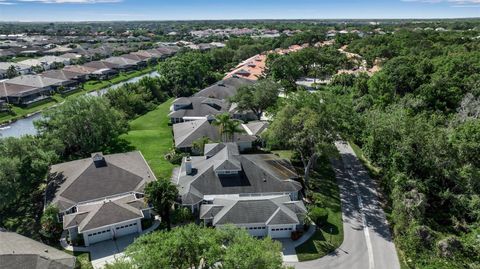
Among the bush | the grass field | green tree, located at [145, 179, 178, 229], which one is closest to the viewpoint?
green tree, located at [145, 179, 178, 229]

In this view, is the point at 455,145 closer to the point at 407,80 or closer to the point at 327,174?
the point at 327,174

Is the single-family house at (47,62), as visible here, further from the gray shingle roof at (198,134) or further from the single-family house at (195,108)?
the gray shingle roof at (198,134)

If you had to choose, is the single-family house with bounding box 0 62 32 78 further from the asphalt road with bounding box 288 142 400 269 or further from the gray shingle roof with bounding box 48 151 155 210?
the asphalt road with bounding box 288 142 400 269

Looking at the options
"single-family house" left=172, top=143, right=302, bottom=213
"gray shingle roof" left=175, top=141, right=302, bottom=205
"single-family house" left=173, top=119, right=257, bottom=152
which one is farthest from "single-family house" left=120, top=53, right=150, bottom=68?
"gray shingle roof" left=175, top=141, right=302, bottom=205

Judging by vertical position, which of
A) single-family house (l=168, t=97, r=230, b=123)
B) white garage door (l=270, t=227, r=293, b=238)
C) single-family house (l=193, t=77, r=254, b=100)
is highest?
single-family house (l=193, t=77, r=254, b=100)

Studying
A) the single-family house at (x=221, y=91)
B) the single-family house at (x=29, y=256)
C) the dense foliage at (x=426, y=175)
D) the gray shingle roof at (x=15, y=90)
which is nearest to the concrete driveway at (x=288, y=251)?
the dense foliage at (x=426, y=175)

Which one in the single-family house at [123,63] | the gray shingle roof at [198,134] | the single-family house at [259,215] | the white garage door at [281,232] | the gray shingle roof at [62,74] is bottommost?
the white garage door at [281,232]

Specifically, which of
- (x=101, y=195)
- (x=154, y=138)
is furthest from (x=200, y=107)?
(x=101, y=195)
